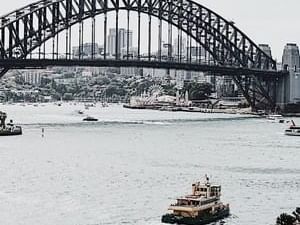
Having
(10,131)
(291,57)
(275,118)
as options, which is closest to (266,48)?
(291,57)

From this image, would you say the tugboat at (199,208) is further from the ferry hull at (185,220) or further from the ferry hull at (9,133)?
the ferry hull at (9,133)

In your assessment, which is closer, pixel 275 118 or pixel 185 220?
pixel 185 220

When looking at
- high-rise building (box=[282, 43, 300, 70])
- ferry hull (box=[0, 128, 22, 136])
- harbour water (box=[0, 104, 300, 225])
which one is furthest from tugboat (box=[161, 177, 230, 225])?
high-rise building (box=[282, 43, 300, 70])

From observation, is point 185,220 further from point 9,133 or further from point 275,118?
point 275,118

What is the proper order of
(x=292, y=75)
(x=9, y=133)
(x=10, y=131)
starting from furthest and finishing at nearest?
1. (x=292, y=75)
2. (x=10, y=131)
3. (x=9, y=133)

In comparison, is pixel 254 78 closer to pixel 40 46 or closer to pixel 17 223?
pixel 40 46

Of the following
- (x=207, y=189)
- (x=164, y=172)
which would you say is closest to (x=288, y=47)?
(x=164, y=172)
